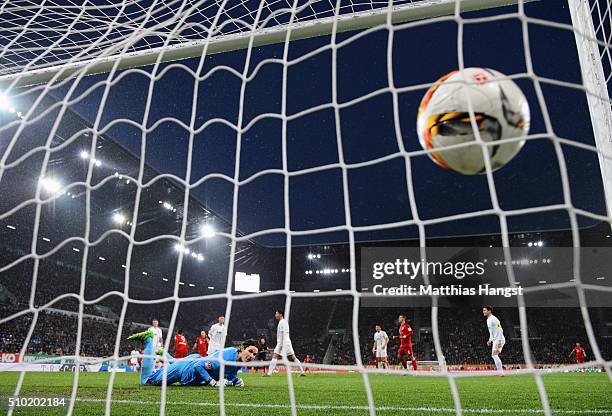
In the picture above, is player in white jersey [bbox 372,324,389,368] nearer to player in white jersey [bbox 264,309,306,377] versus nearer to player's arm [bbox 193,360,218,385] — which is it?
player in white jersey [bbox 264,309,306,377]

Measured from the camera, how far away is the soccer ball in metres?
2.13

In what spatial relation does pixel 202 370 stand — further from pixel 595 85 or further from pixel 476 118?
pixel 595 85

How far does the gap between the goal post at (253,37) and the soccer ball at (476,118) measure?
2.95 feet

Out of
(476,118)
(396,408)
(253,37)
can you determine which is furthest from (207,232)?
(476,118)

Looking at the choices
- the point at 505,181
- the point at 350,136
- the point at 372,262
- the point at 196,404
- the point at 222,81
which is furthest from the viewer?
the point at 505,181

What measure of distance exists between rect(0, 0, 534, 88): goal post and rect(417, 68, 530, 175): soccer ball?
90 centimetres

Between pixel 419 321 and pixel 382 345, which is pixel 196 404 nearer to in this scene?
pixel 382 345

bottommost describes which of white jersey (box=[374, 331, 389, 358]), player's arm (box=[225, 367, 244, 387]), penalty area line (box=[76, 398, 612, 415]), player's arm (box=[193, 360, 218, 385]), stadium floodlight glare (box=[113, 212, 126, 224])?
penalty area line (box=[76, 398, 612, 415])

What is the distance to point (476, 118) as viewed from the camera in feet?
6.96

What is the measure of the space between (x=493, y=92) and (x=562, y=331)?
23.4 m

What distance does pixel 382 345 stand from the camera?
10781mm

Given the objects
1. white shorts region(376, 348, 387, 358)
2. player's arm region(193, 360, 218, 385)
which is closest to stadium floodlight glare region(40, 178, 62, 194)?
white shorts region(376, 348, 387, 358)

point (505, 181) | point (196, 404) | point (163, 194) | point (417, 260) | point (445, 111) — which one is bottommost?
point (196, 404)

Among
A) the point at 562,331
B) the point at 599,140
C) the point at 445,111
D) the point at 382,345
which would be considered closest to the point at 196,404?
the point at 445,111
